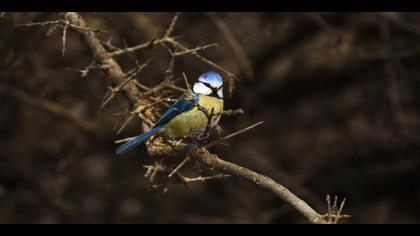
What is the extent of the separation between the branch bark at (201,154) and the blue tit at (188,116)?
0.11m

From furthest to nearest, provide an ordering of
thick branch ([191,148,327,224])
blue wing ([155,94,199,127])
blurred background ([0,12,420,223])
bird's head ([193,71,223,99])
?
blurred background ([0,12,420,223]), bird's head ([193,71,223,99]), blue wing ([155,94,199,127]), thick branch ([191,148,327,224])

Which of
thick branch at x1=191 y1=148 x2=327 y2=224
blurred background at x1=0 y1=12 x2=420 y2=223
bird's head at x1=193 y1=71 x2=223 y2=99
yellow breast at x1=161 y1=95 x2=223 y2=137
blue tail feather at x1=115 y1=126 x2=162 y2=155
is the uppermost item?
blurred background at x1=0 y1=12 x2=420 y2=223

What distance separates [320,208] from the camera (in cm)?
644

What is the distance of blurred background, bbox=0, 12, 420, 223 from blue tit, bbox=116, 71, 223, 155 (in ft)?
5.17

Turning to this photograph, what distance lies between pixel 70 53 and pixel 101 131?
920mm

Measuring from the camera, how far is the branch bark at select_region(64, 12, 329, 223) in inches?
119

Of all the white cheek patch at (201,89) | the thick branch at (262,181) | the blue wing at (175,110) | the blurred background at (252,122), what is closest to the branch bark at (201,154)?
the thick branch at (262,181)

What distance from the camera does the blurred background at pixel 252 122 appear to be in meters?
6.18

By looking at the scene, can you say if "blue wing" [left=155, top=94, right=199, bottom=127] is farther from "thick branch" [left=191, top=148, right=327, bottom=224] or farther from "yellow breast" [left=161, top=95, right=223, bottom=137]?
"thick branch" [left=191, top=148, right=327, bottom=224]

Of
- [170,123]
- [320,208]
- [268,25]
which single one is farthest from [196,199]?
[170,123]

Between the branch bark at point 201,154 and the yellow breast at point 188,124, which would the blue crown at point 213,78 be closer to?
the yellow breast at point 188,124

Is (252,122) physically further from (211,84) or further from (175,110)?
(175,110)

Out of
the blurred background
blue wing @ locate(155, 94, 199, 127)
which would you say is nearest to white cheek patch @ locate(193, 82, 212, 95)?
blue wing @ locate(155, 94, 199, 127)

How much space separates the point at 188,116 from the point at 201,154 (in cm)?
75
